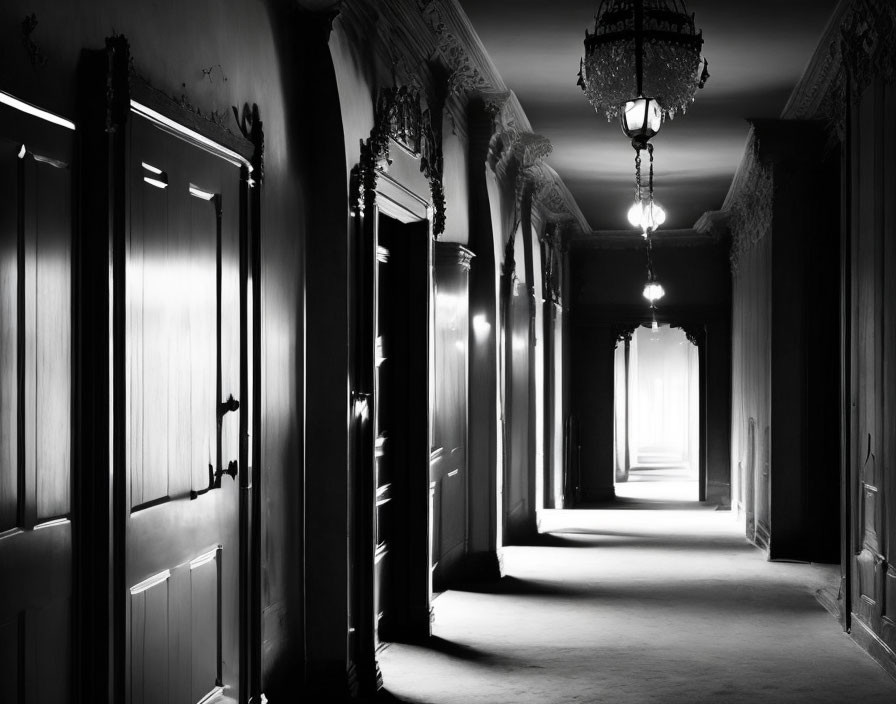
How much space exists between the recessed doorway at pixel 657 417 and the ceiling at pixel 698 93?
6.65 m

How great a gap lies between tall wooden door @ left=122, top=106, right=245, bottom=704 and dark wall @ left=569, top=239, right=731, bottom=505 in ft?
42.0

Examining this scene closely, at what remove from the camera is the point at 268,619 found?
428cm

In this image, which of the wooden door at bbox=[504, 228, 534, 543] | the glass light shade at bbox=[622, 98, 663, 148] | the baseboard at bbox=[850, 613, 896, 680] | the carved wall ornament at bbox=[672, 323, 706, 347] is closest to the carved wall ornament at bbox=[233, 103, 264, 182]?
the glass light shade at bbox=[622, 98, 663, 148]

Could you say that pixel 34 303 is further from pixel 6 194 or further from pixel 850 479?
pixel 850 479

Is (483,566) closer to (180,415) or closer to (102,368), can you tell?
(180,415)

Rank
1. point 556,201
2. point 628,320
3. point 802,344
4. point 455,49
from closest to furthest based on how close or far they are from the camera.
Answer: point 455,49
point 802,344
point 556,201
point 628,320

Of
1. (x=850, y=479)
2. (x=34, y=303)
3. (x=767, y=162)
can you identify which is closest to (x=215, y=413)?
(x=34, y=303)

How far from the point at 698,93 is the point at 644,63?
154 inches

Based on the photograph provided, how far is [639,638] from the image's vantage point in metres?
6.18

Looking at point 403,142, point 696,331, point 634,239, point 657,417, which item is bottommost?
point 657,417

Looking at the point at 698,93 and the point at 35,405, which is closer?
the point at 35,405

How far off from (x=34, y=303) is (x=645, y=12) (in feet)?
10.1

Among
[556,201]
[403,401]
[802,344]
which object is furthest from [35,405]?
[556,201]

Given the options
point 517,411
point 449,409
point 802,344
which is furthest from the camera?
point 517,411
